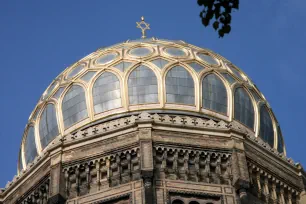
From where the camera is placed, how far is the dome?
3112 centimetres

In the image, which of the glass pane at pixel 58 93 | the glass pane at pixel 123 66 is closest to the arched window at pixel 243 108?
the glass pane at pixel 123 66

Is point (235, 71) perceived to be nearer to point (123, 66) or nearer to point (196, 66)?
point (196, 66)

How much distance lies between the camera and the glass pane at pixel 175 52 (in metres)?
33.3

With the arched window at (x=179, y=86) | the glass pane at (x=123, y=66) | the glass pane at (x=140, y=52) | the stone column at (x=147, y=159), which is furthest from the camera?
the glass pane at (x=140, y=52)

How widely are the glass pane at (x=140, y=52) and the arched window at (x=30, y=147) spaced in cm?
494

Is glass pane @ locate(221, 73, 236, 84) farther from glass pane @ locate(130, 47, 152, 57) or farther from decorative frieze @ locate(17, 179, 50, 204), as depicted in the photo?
decorative frieze @ locate(17, 179, 50, 204)

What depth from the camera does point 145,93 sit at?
31.3m

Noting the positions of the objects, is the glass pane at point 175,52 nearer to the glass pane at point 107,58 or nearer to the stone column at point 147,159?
the glass pane at point 107,58

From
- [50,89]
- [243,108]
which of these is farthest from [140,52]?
[243,108]

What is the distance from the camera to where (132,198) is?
27156 mm

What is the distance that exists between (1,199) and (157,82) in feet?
23.3

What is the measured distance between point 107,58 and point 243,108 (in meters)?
5.73

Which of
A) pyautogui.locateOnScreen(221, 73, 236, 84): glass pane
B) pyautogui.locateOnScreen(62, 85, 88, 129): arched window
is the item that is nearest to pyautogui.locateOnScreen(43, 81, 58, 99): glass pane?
pyautogui.locateOnScreen(62, 85, 88, 129): arched window

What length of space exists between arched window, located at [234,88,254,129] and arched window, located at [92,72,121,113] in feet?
14.7
